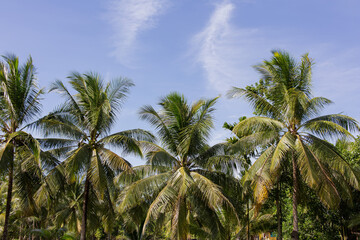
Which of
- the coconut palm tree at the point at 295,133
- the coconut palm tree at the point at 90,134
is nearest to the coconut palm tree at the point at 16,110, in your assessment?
the coconut palm tree at the point at 90,134

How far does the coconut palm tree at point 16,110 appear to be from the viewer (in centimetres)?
1232

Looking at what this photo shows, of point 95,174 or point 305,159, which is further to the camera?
point 95,174

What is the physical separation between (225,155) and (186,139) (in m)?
1.91

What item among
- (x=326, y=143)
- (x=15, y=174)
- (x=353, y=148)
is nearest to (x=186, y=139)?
(x=326, y=143)

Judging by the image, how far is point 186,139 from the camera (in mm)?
15570

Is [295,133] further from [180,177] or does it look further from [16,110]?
[16,110]

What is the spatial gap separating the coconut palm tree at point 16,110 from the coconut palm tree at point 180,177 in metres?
4.21

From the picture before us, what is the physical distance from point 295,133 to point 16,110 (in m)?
10.4

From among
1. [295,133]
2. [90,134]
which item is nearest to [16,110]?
[90,134]

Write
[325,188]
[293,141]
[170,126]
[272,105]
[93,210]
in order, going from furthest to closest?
[93,210]
[170,126]
[272,105]
[293,141]
[325,188]

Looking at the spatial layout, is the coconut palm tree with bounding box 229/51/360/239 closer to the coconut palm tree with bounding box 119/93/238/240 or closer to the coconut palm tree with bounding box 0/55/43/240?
the coconut palm tree with bounding box 119/93/238/240

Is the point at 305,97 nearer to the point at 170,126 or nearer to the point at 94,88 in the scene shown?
the point at 170,126

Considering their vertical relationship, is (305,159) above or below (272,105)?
below

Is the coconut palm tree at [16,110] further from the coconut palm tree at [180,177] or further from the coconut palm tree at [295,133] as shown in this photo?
the coconut palm tree at [295,133]
